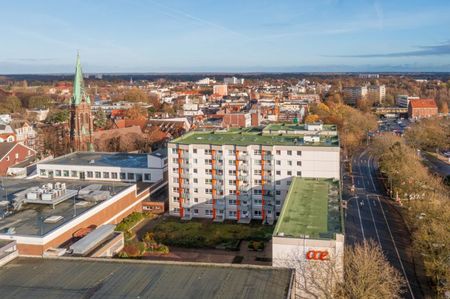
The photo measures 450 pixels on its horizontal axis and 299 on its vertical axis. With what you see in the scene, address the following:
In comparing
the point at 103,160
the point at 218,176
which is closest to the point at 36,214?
the point at 218,176

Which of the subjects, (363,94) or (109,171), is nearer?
(109,171)

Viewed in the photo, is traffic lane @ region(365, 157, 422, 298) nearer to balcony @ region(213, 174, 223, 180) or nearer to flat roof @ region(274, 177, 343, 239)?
flat roof @ region(274, 177, 343, 239)

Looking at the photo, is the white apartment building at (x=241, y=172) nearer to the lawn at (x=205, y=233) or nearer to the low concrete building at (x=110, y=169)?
the lawn at (x=205, y=233)

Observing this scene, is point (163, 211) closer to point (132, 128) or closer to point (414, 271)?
point (414, 271)

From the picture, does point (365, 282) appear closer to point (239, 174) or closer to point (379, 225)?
point (379, 225)

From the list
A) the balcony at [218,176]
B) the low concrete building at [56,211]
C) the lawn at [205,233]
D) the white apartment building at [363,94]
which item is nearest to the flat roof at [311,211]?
the lawn at [205,233]

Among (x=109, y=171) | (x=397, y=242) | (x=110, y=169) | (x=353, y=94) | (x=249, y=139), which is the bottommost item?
(x=397, y=242)

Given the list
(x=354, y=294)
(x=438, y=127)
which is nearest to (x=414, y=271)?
(x=354, y=294)

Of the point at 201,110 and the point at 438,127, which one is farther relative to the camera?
the point at 201,110
